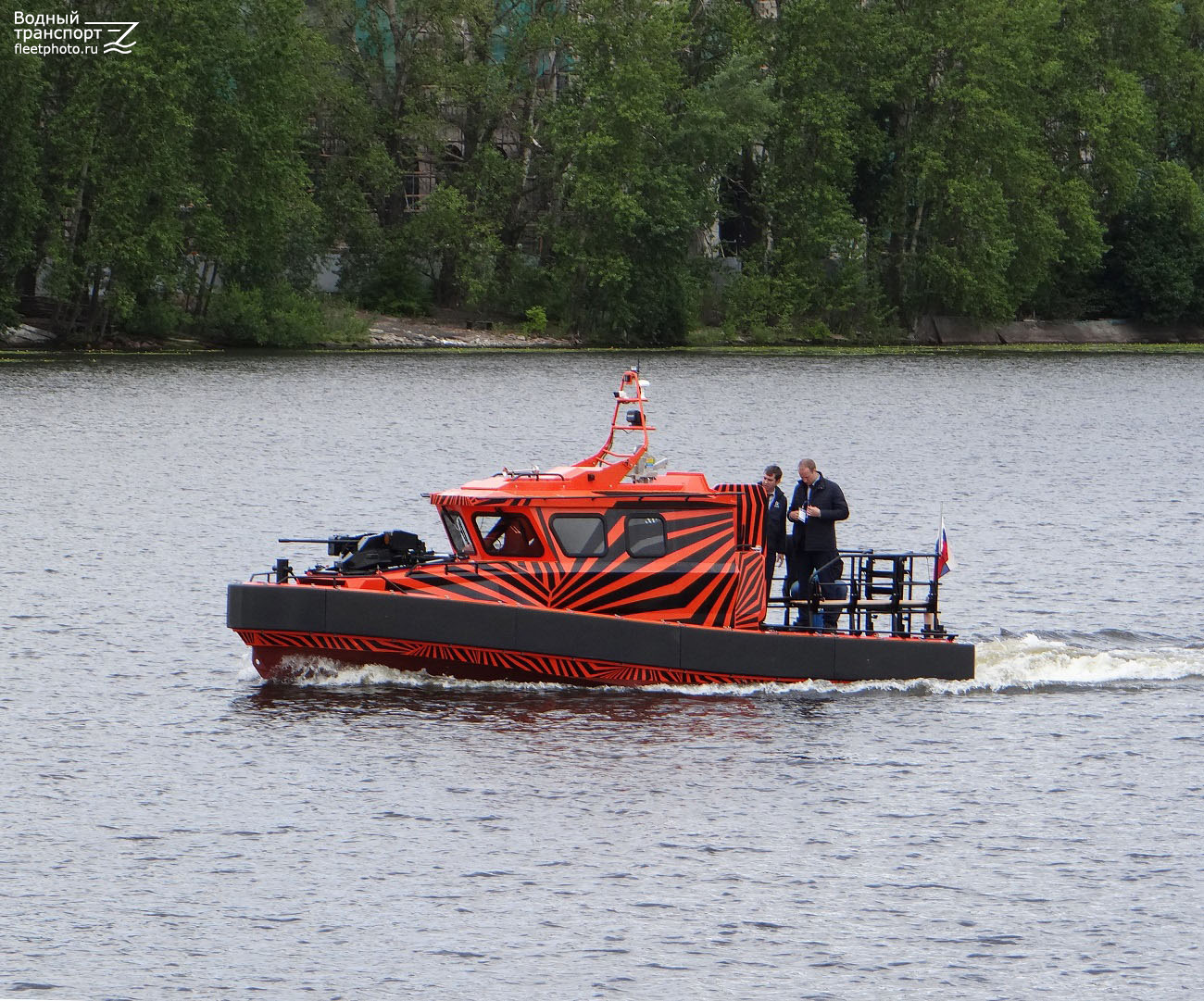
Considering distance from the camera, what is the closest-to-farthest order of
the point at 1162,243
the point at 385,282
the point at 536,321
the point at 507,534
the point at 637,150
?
the point at 507,534
the point at 637,150
the point at 536,321
the point at 385,282
the point at 1162,243

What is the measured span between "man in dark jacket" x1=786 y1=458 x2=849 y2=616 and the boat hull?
0.77 meters

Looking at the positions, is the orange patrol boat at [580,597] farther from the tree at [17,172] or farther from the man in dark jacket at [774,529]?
the tree at [17,172]

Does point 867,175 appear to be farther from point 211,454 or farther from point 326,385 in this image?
point 211,454

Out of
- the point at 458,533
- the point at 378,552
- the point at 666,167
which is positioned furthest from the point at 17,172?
the point at 458,533

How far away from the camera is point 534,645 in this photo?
70.8 ft

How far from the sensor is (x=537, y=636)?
70.7 ft

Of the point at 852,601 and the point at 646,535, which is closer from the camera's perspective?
the point at 646,535

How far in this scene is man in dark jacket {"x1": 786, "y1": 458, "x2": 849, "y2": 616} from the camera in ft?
72.8

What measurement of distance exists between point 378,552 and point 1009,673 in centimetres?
811

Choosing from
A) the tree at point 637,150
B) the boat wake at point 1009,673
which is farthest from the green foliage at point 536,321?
the boat wake at point 1009,673

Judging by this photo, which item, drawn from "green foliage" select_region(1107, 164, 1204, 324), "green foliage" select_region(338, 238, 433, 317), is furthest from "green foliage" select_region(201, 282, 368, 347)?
"green foliage" select_region(1107, 164, 1204, 324)

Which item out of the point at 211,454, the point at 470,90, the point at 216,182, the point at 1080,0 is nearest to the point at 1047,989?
the point at 211,454

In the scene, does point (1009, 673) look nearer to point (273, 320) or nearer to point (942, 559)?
point (942, 559)

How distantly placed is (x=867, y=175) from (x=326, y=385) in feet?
122
